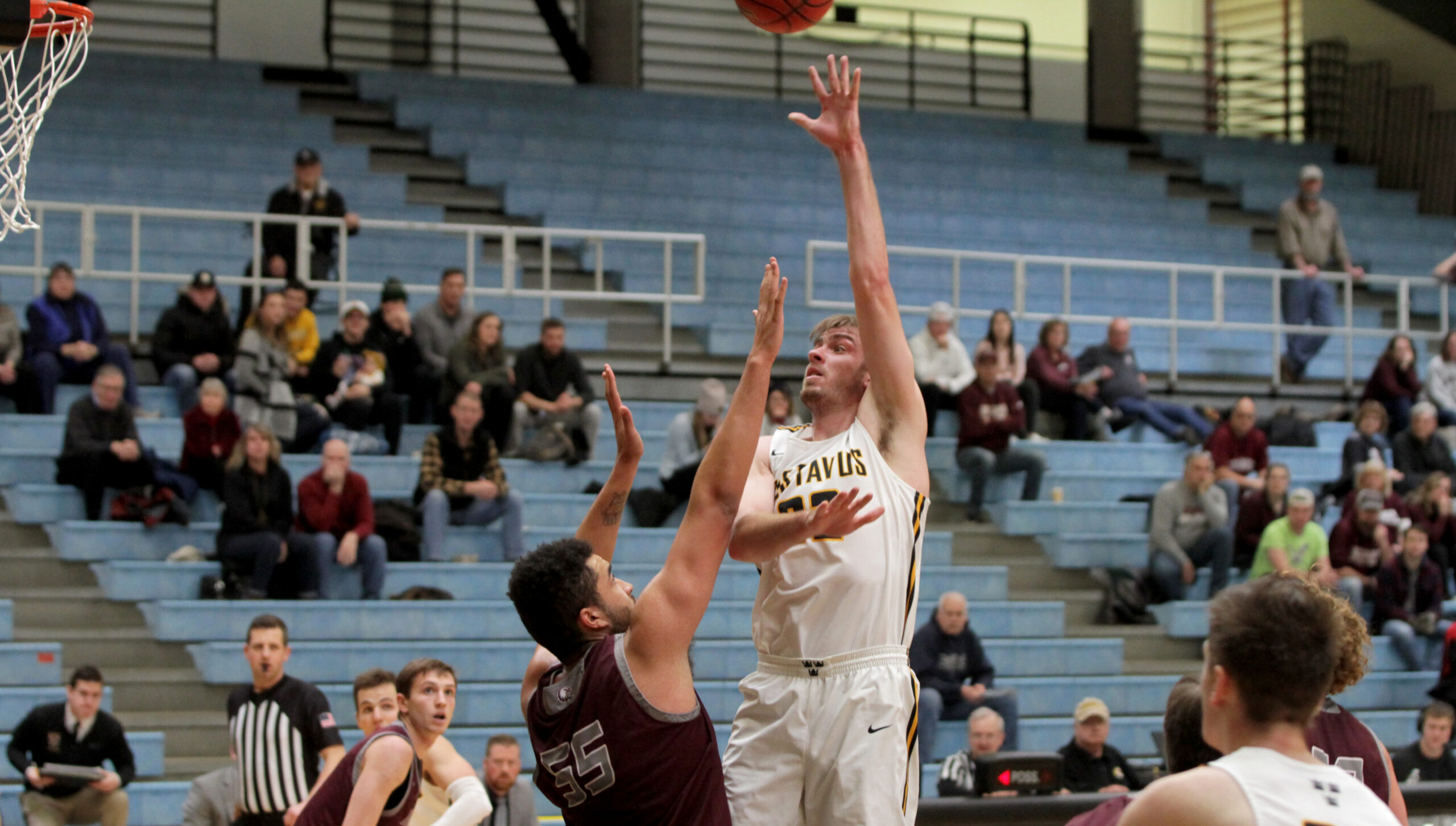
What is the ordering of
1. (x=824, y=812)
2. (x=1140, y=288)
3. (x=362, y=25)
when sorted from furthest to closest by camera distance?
(x=362, y=25)
(x=1140, y=288)
(x=824, y=812)

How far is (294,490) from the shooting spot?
9.50 meters

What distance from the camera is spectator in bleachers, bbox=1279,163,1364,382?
13.3 meters

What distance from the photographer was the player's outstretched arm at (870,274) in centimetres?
409

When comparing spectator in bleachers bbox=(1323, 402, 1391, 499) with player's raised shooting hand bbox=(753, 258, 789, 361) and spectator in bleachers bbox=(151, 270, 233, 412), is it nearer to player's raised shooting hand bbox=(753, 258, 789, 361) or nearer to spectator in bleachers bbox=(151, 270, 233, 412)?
spectator in bleachers bbox=(151, 270, 233, 412)

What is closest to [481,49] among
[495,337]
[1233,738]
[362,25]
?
[362,25]

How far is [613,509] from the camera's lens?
407 centimetres

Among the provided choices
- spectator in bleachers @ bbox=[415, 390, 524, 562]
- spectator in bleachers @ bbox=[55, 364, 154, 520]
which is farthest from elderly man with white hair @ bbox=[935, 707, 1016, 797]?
spectator in bleachers @ bbox=[55, 364, 154, 520]

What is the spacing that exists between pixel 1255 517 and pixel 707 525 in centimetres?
791

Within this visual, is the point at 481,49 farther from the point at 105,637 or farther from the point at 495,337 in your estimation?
the point at 105,637

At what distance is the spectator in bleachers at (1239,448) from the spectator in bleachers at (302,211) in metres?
6.07

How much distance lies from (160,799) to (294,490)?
2.20 metres

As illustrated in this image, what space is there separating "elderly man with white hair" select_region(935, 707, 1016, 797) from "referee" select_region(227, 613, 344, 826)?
290 centimetres

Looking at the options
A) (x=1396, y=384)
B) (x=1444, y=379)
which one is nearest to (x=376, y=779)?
(x=1396, y=384)

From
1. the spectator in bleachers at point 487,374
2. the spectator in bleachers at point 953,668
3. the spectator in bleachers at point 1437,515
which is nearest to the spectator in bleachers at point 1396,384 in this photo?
the spectator in bleachers at point 1437,515
